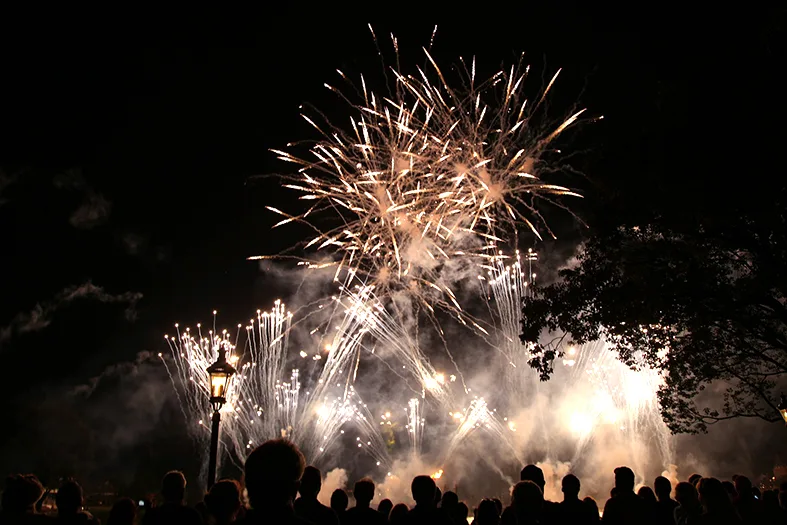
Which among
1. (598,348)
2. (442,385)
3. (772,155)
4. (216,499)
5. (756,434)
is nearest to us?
(216,499)

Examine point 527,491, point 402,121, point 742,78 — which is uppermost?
point 402,121

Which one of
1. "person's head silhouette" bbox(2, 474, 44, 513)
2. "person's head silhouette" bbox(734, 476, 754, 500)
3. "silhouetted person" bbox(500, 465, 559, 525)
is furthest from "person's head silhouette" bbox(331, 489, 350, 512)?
"person's head silhouette" bbox(734, 476, 754, 500)

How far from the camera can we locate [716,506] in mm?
5293

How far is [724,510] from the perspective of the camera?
5258mm

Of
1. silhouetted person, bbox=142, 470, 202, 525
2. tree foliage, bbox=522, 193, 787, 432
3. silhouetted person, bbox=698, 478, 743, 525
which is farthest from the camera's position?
tree foliage, bbox=522, 193, 787, 432

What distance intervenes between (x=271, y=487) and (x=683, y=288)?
11.6 meters

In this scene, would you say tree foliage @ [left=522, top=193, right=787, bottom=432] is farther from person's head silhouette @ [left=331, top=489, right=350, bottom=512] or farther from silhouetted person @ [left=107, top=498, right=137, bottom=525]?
silhouetted person @ [left=107, top=498, right=137, bottom=525]

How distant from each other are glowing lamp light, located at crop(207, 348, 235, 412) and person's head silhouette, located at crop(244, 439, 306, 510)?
7.72 m

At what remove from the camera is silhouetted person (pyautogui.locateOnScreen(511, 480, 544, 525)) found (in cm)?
477

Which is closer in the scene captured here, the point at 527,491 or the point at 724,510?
the point at 527,491

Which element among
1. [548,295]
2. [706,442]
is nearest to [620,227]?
[548,295]

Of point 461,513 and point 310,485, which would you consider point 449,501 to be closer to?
point 461,513

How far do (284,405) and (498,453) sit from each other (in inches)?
1113

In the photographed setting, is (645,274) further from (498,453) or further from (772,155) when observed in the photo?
(498,453)
